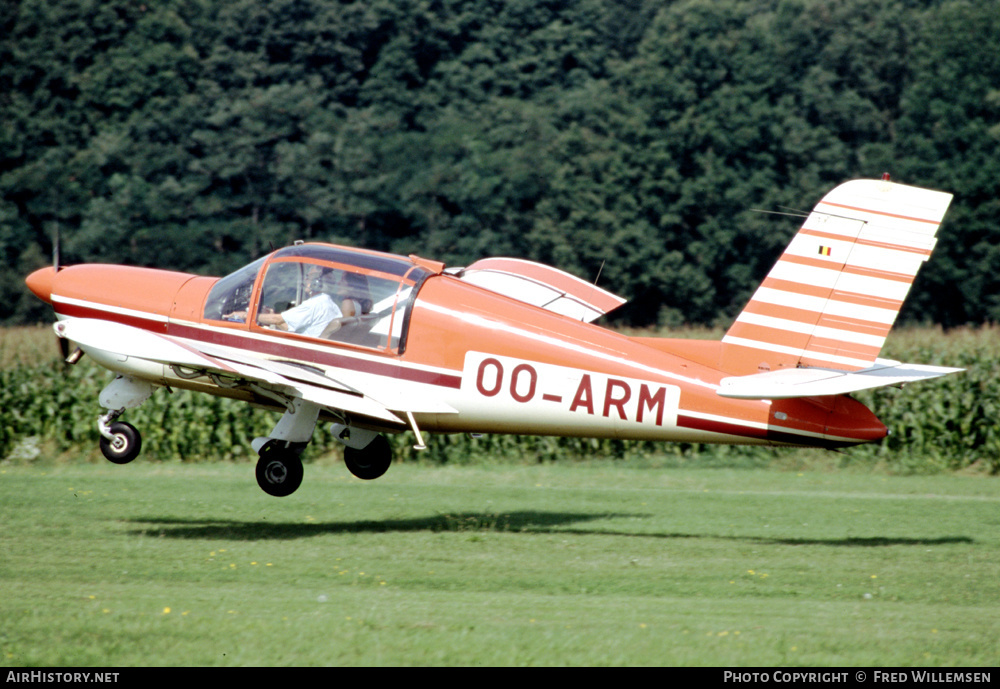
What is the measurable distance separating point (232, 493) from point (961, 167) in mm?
42806

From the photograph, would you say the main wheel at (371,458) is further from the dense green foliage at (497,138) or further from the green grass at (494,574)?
the dense green foliage at (497,138)

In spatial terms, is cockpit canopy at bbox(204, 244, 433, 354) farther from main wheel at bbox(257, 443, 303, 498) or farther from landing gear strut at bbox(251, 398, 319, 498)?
main wheel at bbox(257, 443, 303, 498)

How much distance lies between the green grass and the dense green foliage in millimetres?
33979

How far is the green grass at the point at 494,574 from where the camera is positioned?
25.8ft

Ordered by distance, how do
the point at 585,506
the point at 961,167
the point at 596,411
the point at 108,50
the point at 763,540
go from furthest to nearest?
the point at 108,50 < the point at 961,167 < the point at 585,506 < the point at 763,540 < the point at 596,411

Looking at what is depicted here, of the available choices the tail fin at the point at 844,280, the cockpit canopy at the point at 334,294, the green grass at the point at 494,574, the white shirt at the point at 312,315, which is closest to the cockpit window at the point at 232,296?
the cockpit canopy at the point at 334,294

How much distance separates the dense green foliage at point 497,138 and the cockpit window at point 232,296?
122ft

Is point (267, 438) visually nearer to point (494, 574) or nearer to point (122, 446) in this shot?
point (122, 446)

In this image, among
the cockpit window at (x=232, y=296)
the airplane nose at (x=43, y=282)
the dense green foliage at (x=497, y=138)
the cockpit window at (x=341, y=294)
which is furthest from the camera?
the dense green foliage at (x=497, y=138)

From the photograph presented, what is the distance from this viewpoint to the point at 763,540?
12.3 meters

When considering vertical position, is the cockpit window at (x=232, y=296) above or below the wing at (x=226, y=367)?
above

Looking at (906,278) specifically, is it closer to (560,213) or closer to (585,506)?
(585,506)
